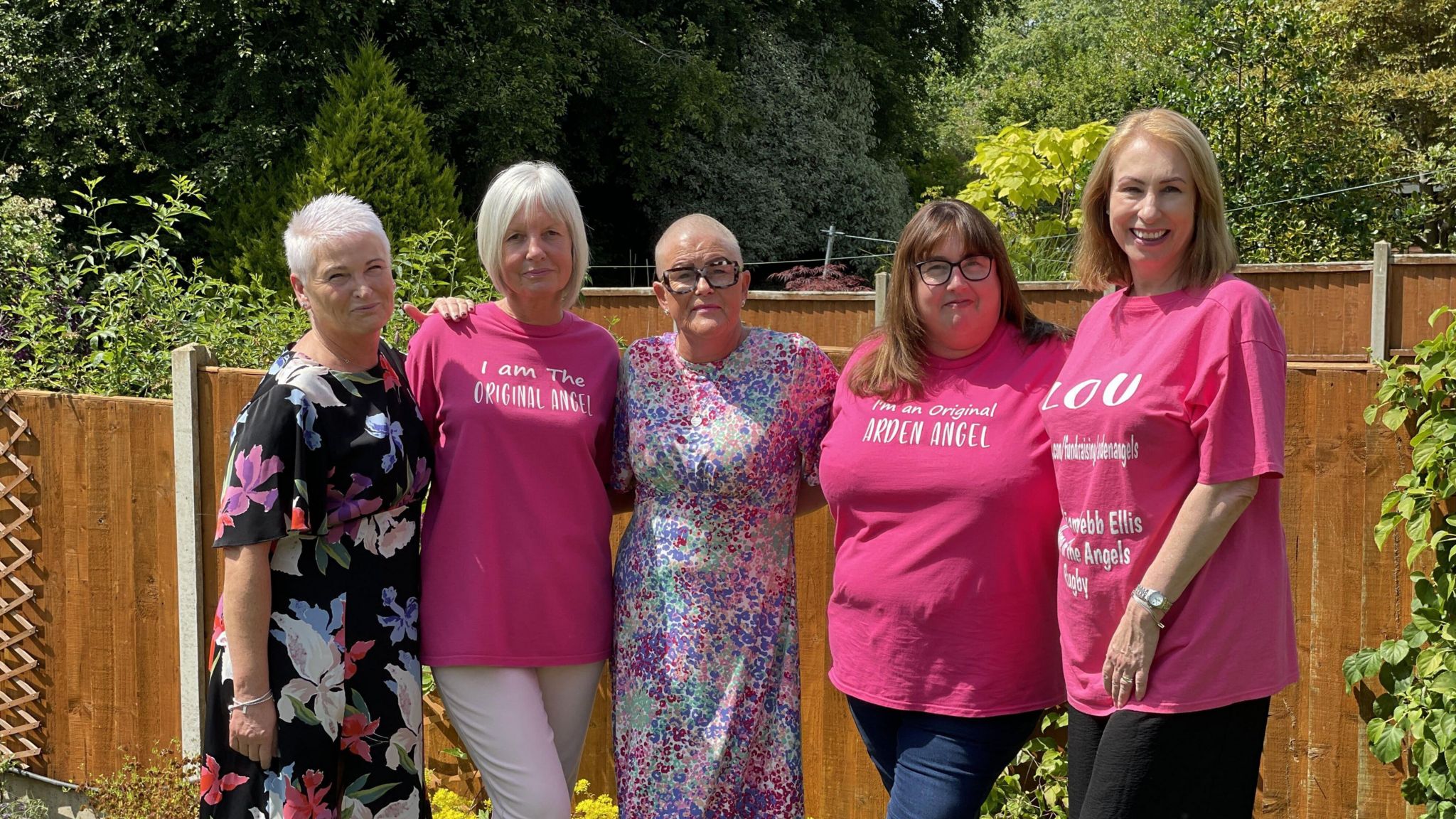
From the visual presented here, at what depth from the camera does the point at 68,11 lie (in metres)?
16.5

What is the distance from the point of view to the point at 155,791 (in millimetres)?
4121

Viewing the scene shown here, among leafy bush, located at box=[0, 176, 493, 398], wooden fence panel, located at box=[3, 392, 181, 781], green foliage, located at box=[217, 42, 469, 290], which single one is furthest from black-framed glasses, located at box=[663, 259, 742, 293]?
green foliage, located at box=[217, 42, 469, 290]

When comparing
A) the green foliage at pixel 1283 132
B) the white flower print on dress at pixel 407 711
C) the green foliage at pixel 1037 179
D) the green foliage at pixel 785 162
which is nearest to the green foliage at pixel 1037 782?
the white flower print on dress at pixel 407 711

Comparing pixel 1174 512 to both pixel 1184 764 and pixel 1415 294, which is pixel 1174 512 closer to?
pixel 1184 764

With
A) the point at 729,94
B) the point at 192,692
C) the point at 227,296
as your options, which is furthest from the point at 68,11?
the point at 192,692

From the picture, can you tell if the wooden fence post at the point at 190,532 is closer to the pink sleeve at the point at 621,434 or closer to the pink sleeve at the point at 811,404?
the pink sleeve at the point at 621,434

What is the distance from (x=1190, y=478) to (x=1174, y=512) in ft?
0.22

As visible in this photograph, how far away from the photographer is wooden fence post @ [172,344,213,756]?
4.21 metres

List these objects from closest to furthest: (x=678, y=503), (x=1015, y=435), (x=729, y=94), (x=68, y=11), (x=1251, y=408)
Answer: (x=1251, y=408), (x=1015, y=435), (x=678, y=503), (x=68, y=11), (x=729, y=94)

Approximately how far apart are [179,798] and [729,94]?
19.7 meters

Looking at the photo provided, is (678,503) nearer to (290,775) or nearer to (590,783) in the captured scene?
(290,775)

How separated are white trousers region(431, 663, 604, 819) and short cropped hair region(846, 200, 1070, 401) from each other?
99 cm

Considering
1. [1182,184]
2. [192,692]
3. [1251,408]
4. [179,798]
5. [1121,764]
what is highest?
[1182,184]

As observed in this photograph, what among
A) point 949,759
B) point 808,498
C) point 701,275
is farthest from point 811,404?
point 949,759
